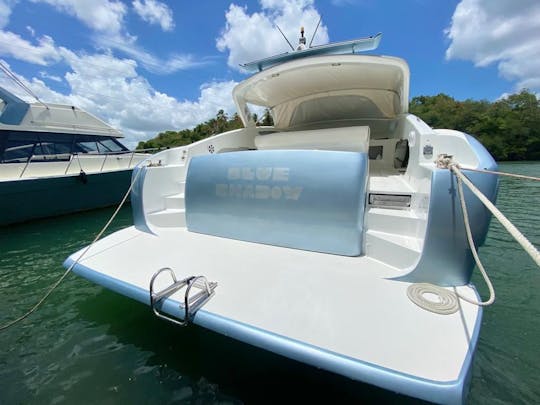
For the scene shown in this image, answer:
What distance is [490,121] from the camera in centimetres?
3450

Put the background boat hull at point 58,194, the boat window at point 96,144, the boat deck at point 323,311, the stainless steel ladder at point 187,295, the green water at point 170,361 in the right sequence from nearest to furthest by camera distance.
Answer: the boat deck at point 323,311 < the stainless steel ladder at point 187,295 < the green water at point 170,361 < the background boat hull at point 58,194 < the boat window at point 96,144

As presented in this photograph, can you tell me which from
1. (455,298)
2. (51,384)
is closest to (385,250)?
(455,298)

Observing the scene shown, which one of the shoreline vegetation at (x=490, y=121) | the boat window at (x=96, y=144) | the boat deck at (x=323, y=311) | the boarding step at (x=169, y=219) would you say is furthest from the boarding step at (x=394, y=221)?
the shoreline vegetation at (x=490, y=121)

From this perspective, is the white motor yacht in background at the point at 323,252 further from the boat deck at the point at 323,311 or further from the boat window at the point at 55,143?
the boat window at the point at 55,143

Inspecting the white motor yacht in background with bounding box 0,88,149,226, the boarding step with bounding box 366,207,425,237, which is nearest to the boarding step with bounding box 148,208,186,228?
the boarding step with bounding box 366,207,425,237

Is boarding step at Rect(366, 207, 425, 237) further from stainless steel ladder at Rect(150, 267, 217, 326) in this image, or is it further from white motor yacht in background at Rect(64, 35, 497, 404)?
stainless steel ladder at Rect(150, 267, 217, 326)

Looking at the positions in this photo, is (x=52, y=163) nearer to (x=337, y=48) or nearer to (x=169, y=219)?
(x=169, y=219)

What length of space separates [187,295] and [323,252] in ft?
3.65

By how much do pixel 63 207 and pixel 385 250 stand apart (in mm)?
8348

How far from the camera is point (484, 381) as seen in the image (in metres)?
1.64

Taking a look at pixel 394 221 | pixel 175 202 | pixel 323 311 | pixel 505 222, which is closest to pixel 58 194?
pixel 175 202

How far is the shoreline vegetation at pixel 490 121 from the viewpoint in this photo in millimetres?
32719

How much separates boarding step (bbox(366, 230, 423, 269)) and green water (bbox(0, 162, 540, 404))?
0.86 metres

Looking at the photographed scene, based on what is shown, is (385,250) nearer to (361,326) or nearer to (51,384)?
(361,326)
